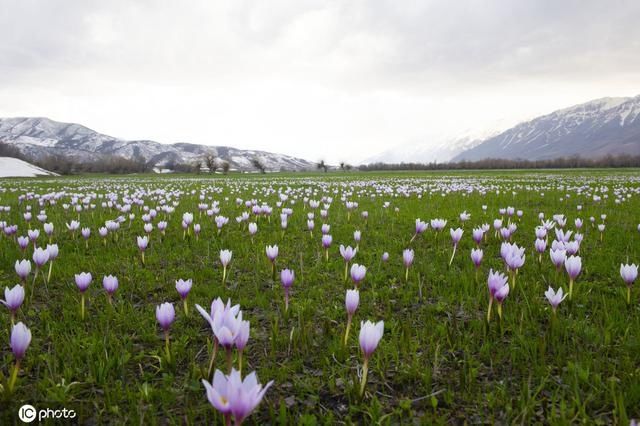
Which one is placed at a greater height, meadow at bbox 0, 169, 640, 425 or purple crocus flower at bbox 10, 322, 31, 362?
purple crocus flower at bbox 10, 322, 31, 362

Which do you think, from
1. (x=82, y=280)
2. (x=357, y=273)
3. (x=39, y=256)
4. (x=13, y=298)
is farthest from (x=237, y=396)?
(x=39, y=256)

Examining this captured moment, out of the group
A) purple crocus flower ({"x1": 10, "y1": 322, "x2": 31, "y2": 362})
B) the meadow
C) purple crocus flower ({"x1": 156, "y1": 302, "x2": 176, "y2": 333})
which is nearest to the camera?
purple crocus flower ({"x1": 10, "y1": 322, "x2": 31, "y2": 362})

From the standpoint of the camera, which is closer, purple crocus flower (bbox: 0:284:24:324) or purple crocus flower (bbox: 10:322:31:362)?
purple crocus flower (bbox: 10:322:31:362)

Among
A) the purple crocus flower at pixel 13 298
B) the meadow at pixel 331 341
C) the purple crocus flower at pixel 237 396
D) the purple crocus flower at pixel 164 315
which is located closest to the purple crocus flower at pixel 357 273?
the meadow at pixel 331 341

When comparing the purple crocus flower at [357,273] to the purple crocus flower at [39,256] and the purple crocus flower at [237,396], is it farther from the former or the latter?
the purple crocus flower at [39,256]

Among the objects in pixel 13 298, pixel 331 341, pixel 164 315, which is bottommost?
pixel 331 341

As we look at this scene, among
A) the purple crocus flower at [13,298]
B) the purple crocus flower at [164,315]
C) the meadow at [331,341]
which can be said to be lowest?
the meadow at [331,341]

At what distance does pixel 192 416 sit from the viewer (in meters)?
1.84

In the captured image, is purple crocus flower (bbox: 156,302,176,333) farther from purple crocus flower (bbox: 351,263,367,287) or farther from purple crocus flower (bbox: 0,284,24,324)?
purple crocus flower (bbox: 351,263,367,287)

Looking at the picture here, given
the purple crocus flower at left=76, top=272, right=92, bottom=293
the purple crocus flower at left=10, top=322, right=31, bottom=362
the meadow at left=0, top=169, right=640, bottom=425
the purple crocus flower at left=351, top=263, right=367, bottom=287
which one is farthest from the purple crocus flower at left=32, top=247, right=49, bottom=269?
the purple crocus flower at left=351, top=263, right=367, bottom=287

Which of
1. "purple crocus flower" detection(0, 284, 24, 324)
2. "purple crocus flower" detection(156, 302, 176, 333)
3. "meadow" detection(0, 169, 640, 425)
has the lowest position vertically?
"meadow" detection(0, 169, 640, 425)

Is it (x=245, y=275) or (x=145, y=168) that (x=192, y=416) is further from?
(x=145, y=168)

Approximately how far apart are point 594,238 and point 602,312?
12.4 ft

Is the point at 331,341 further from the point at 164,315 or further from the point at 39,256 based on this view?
the point at 39,256
